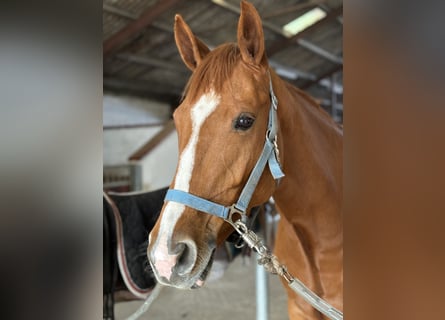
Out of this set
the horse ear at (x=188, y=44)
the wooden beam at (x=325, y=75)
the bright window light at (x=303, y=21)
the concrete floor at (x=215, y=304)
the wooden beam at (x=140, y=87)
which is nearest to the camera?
the horse ear at (x=188, y=44)

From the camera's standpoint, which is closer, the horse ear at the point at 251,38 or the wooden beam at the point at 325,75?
the horse ear at the point at 251,38

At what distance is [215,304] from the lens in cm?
249

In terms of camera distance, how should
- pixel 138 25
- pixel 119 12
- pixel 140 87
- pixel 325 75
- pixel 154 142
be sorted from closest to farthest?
1. pixel 119 12
2. pixel 138 25
3. pixel 154 142
4. pixel 140 87
5. pixel 325 75

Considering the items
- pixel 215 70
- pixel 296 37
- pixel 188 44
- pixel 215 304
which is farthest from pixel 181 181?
pixel 296 37

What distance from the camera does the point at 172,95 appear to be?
18.2 feet

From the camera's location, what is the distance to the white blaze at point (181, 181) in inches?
23.0

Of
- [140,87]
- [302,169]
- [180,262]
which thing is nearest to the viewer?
[180,262]

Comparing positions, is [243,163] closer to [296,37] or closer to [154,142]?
[154,142]

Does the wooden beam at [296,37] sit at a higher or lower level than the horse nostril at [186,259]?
higher

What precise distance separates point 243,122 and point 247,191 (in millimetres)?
124

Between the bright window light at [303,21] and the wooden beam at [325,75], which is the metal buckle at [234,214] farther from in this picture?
the wooden beam at [325,75]

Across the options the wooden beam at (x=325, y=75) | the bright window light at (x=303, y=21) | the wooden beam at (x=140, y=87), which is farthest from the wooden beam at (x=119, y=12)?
the wooden beam at (x=325, y=75)

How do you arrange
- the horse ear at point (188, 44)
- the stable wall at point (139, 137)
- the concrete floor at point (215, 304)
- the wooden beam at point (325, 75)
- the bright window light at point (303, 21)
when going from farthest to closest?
the wooden beam at point (325, 75) < the bright window light at point (303, 21) < the stable wall at point (139, 137) < the concrete floor at point (215, 304) < the horse ear at point (188, 44)

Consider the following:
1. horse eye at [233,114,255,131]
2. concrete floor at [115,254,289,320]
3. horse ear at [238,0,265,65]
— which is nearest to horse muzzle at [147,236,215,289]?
horse eye at [233,114,255,131]
